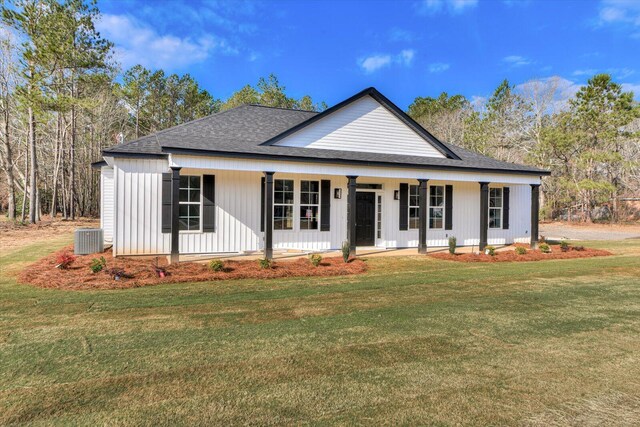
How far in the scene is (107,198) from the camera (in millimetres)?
12203

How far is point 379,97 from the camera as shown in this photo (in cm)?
1212

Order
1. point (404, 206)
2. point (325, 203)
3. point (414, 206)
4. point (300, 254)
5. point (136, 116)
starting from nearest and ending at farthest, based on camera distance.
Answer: point (300, 254) → point (325, 203) → point (404, 206) → point (414, 206) → point (136, 116)

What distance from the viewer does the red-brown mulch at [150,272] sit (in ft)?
21.7

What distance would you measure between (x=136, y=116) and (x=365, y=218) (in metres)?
27.6

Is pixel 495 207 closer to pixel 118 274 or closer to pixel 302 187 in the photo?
pixel 302 187

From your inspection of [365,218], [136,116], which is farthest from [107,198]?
[136,116]

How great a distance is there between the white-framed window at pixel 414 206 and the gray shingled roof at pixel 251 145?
118cm

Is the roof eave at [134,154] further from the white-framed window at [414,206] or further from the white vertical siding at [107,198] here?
the white-framed window at [414,206]

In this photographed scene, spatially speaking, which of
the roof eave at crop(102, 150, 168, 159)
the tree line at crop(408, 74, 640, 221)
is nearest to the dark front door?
the roof eave at crop(102, 150, 168, 159)

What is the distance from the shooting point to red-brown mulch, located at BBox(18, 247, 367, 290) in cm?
663

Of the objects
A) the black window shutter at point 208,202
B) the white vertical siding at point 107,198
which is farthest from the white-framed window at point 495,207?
the white vertical siding at point 107,198

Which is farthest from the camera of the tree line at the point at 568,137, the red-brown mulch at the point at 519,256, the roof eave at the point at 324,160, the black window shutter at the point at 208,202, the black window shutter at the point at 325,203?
the tree line at the point at 568,137

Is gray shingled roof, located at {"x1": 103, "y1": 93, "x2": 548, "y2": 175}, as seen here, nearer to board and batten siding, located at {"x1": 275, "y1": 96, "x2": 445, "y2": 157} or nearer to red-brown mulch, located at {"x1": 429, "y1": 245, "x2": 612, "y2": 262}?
board and batten siding, located at {"x1": 275, "y1": 96, "x2": 445, "y2": 157}

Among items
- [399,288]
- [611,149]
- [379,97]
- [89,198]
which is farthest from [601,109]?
[89,198]
